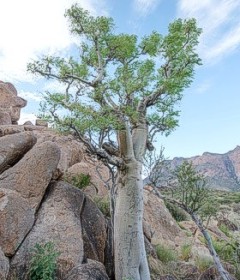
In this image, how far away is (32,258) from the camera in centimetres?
829

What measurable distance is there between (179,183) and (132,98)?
9.80 feet

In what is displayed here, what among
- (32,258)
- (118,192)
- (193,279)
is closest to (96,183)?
(118,192)

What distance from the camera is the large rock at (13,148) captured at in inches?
431

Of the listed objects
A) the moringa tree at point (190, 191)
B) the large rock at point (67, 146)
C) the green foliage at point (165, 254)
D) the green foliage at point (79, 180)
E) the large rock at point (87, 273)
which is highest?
the large rock at point (67, 146)

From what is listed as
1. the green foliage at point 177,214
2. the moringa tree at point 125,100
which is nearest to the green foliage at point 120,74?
the moringa tree at point 125,100

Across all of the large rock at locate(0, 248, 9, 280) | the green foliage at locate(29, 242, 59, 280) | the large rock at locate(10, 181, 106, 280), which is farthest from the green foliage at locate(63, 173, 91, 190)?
the large rock at locate(0, 248, 9, 280)

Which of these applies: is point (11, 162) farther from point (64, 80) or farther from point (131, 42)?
point (131, 42)

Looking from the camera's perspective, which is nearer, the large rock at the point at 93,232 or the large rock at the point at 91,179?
the large rock at the point at 93,232

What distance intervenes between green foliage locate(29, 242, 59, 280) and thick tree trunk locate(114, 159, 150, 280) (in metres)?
1.95

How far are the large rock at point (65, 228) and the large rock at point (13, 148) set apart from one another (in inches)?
64.1

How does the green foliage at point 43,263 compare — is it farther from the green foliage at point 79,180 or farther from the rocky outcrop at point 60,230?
the green foliage at point 79,180

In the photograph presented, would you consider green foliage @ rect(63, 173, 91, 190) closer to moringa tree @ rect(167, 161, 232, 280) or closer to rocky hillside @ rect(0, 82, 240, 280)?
rocky hillside @ rect(0, 82, 240, 280)

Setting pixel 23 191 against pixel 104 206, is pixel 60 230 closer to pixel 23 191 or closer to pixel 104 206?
pixel 23 191

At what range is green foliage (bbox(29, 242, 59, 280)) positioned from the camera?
792 cm
